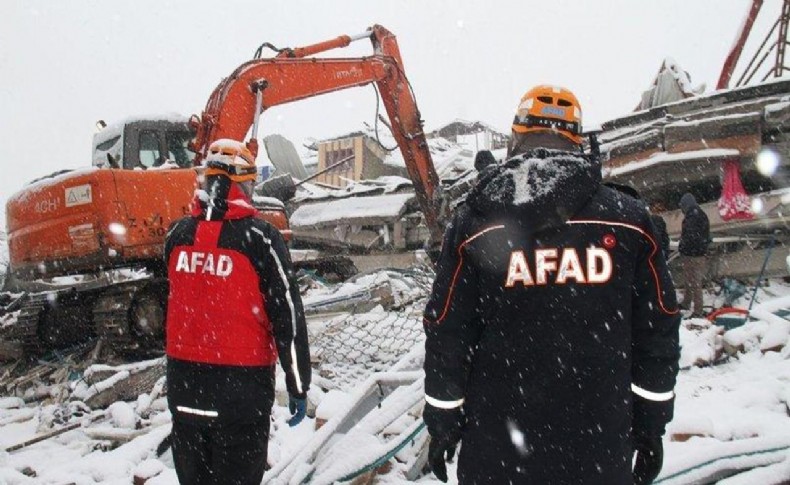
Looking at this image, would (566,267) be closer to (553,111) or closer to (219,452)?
(553,111)

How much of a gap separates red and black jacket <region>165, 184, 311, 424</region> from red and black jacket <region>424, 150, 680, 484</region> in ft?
2.95

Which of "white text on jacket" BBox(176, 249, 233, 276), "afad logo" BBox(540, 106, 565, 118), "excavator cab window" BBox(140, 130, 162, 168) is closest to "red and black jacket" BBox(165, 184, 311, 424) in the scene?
"white text on jacket" BBox(176, 249, 233, 276)

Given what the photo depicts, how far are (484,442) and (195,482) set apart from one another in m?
1.27

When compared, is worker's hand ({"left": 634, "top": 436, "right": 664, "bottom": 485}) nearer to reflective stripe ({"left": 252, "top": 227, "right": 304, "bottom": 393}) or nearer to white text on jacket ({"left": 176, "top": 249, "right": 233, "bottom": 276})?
reflective stripe ({"left": 252, "top": 227, "right": 304, "bottom": 393})

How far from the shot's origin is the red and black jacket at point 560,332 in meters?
1.48

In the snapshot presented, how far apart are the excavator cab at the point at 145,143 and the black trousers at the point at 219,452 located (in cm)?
537

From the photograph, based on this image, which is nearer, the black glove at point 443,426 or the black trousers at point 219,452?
the black glove at point 443,426

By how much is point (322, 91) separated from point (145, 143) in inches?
96.0

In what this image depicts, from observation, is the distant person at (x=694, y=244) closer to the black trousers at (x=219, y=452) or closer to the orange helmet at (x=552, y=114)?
the orange helmet at (x=552, y=114)

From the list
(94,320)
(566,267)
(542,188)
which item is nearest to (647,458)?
(566,267)

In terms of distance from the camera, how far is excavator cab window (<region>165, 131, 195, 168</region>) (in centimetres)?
732

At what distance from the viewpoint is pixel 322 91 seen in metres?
6.70

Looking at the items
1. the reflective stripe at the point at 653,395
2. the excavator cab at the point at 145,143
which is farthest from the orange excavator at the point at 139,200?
the reflective stripe at the point at 653,395

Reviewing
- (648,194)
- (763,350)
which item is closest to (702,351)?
(763,350)
